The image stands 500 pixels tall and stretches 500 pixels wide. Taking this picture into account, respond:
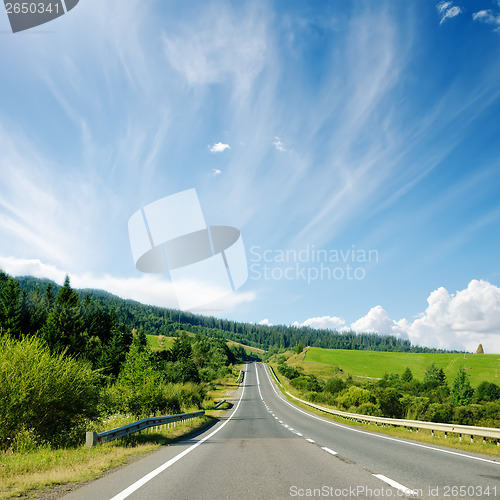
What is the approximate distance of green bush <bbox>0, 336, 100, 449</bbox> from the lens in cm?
1248

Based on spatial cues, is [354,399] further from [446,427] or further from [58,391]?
[58,391]

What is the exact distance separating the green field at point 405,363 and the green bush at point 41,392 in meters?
121

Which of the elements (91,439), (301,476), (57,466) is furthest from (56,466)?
(301,476)

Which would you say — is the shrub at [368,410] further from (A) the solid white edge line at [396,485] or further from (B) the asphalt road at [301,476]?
(A) the solid white edge line at [396,485]

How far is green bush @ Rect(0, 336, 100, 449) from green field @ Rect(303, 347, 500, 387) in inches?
4771

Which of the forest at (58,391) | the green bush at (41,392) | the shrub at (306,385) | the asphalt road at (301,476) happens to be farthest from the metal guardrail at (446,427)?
the shrub at (306,385)

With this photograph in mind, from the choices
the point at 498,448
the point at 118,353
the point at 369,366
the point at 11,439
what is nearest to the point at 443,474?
the point at 498,448

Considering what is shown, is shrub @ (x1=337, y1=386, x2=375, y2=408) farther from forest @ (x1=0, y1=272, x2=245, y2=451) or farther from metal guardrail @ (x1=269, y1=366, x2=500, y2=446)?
metal guardrail @ (x1=269, y1=366, x2=500, y2=446)

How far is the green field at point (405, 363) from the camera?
409 feet

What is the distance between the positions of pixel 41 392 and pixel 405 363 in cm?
15970

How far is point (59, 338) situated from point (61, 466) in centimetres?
5480

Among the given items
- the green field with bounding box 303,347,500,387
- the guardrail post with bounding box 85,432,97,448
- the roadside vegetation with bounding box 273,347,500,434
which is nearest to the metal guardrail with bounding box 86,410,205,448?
the guardrail post with bounding box 85,432,97,448

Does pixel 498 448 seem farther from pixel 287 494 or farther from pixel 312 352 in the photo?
pixel 312 352

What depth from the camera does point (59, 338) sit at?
190 feet
